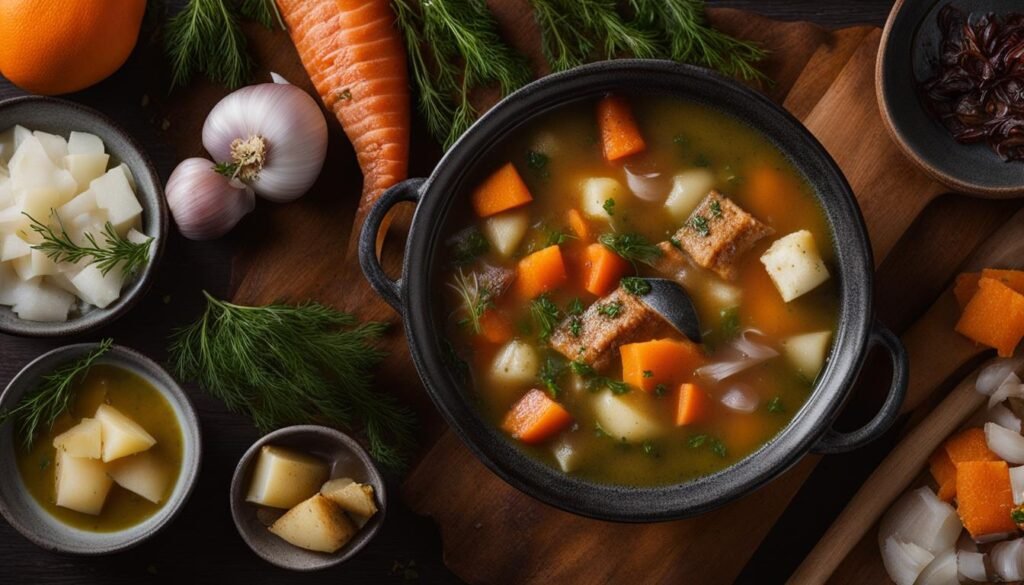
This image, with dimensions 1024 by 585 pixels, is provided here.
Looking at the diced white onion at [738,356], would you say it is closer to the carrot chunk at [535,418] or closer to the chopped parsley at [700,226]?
the chopped parsley at [700,226]

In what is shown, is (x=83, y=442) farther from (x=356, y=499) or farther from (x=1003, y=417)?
(x=1003, y=417)

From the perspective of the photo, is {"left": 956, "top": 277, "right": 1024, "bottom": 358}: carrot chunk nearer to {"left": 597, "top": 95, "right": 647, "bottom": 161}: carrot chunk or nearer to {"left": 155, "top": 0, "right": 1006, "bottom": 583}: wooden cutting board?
{"left": 155, "top": 0, "right": 1006, "bottom": 583}: wooden cutting board

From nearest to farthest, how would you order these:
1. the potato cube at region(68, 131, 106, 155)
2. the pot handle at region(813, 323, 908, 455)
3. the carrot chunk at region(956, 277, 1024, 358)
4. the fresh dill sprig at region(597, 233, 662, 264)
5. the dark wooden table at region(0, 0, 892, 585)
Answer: the pot handle at region(813, 323, 908, 455) < the fresh dill sprig at region(597, 233, 662, 264) < the carrot chunk at region(956, 277, 1024, 358) < the potato cube at region(68, 131, 106, 155) < the dark wooden table at region(0, 0, 892, 585)

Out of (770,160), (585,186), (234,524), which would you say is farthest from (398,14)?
(234,524)

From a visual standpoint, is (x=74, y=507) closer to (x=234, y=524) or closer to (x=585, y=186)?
(x=234, y=524)

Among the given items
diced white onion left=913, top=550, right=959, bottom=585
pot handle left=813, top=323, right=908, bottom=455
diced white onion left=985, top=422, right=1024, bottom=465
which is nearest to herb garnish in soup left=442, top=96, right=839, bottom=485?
pot handle left=813, top=323, right=908, bottom=455

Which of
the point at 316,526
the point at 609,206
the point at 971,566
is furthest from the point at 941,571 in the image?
the point at 316,526

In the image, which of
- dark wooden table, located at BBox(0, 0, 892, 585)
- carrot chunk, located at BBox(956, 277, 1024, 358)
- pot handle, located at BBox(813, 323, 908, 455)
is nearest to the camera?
pot handle, located at BBox(813, 323, 908, 455)
